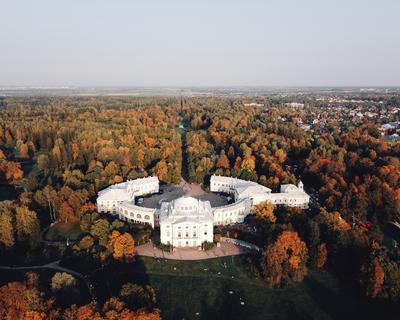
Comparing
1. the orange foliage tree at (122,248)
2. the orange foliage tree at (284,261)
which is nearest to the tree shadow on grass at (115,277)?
the orange foliage tree at (122,248)

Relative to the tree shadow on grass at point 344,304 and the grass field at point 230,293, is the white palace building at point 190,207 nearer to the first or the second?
the grass field at point 230,293

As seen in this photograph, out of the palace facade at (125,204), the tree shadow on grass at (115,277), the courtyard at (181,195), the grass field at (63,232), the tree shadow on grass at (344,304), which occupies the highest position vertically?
Answer: the palace facade at (125,204)

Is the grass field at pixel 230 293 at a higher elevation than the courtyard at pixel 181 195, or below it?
below

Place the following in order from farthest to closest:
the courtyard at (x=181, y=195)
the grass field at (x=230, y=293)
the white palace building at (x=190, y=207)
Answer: the courtyard at (x=181, y=195) < the white palace building at (x=190, y=207) < the grass field at (x=230, y=293)

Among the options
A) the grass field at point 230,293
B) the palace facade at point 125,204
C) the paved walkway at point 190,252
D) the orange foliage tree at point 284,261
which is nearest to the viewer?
the grass field at point 230,293

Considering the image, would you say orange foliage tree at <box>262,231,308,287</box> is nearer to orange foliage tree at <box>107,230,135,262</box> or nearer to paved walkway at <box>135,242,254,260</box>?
paved walkway at <box>135,242,254,260</box>

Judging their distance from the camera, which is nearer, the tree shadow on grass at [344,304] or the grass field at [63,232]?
the tree shadow on grass at [344,304]
